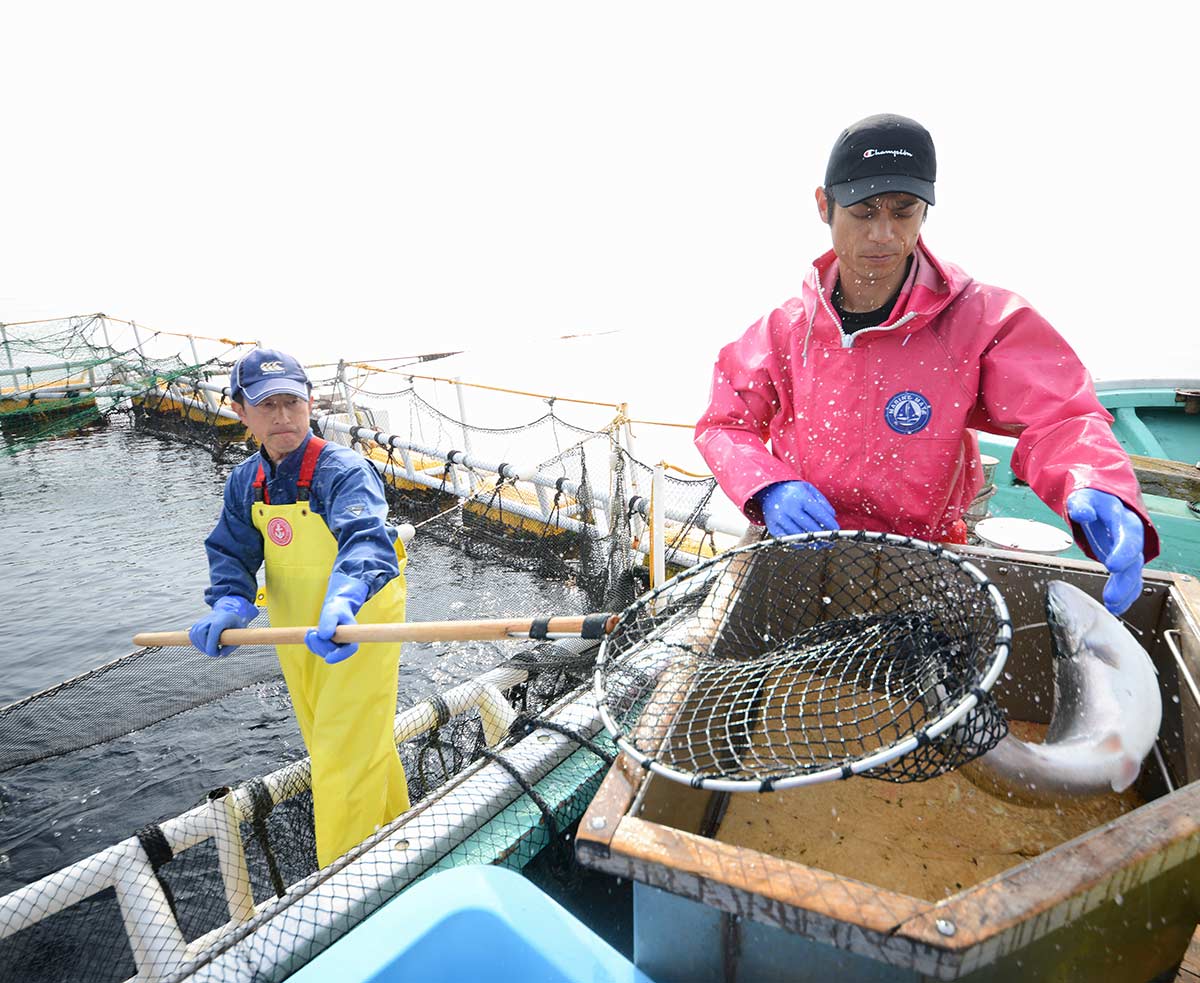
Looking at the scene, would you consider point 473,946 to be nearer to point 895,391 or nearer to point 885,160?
point 895,391

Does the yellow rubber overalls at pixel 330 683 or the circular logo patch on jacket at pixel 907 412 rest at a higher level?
the circular logo patch on jacket at pixel 907 412

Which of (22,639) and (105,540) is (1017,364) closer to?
(22,639)

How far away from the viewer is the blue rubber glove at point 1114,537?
167 cm

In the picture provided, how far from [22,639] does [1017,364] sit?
9.96 metres

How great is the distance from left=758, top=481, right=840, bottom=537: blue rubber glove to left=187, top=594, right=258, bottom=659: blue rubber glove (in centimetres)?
268

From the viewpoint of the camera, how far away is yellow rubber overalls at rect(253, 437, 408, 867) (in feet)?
10.8

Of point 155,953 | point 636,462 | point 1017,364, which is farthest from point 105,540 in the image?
point 1017,364

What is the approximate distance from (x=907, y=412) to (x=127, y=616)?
9080 mm

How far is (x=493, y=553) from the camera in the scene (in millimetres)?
8961

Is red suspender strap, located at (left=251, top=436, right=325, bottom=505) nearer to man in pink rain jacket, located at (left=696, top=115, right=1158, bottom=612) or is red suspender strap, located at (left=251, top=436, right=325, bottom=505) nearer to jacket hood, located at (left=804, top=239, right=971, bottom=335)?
man in pink rain jacket, located at (left=696, top=115, right=1158, bottom=612)

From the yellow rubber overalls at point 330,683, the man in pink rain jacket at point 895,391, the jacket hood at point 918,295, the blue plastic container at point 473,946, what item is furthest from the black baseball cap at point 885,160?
the yellow rubber overalls at point 330,683

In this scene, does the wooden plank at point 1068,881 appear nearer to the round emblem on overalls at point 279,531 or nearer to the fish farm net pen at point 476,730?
the fish farm net pen at point 476,730

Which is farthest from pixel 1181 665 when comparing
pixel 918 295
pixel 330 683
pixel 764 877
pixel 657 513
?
pixel 657 513

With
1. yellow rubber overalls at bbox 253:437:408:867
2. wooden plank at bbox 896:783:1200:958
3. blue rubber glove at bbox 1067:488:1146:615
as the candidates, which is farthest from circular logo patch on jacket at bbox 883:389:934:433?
yellow rubber overalls at bbox 253:437:408:867
